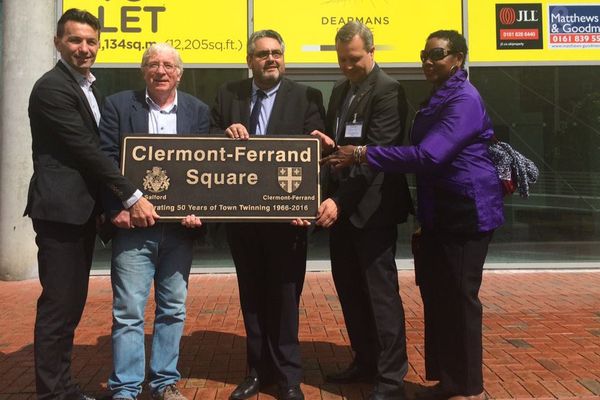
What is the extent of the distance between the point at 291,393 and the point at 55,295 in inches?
56.8

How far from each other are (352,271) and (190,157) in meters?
1.24

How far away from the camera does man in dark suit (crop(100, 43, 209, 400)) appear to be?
3.33 metres

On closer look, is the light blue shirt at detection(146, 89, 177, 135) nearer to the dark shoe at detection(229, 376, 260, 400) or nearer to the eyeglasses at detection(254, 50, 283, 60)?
the eyeglasses at detection(254, 50, 283, 60)

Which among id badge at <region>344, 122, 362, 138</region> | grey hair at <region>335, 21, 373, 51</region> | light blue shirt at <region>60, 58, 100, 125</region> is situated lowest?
id badge at <region>344, 122, 362, 138</region>

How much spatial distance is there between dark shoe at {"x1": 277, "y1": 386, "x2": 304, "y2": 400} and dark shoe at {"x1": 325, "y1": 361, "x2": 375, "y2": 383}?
379 mm

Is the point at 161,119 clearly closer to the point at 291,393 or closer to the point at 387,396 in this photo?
the point at 291,393

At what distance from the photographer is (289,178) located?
3420mm

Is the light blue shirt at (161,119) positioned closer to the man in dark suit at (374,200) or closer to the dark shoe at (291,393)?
the man in dark suit at (374,200)

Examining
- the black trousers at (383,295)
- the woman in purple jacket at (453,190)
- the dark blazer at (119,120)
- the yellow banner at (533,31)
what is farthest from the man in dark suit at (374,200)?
the yellow banner at (533,31)

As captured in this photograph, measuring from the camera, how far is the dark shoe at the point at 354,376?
387cm

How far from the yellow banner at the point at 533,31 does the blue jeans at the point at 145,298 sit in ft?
19.9

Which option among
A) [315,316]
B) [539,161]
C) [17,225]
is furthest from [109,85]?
[539,161]

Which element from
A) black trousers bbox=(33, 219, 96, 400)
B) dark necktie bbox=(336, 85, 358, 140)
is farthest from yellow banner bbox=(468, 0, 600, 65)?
black trousers bbox=(33, 219, 96, 400)

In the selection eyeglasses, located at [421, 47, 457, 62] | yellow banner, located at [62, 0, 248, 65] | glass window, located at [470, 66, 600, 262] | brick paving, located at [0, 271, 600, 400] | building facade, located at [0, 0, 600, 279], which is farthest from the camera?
glass window, located at [470, 66, 600, 262]
